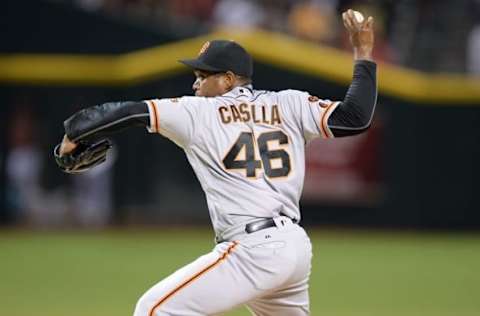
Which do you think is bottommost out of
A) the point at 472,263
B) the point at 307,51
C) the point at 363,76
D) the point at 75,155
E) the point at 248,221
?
the point at 472,263

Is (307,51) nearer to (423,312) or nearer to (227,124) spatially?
(423,312)

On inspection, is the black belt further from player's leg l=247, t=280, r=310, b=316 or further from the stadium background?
the stadium background

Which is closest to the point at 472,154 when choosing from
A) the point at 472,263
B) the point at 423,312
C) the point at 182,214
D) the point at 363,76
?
the point at 472,263

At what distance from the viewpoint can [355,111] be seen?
5000 millimetres

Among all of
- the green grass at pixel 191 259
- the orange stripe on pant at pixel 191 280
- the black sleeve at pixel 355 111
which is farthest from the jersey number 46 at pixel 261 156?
the green grass at pixel 191 259

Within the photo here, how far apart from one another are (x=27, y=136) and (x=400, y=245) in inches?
231

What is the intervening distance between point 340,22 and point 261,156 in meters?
11.8

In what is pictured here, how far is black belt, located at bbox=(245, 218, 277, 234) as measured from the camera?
4863 mm

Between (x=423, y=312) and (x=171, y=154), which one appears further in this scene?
(x=171, y=154)

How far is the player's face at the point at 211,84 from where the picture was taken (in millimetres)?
5117

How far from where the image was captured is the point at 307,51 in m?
15.0

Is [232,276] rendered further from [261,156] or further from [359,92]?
[359,92]

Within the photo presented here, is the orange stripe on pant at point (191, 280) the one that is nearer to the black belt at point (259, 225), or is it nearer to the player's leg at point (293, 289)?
the black belt at point (259, 225)

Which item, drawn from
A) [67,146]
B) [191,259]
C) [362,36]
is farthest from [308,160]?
[67,146]
